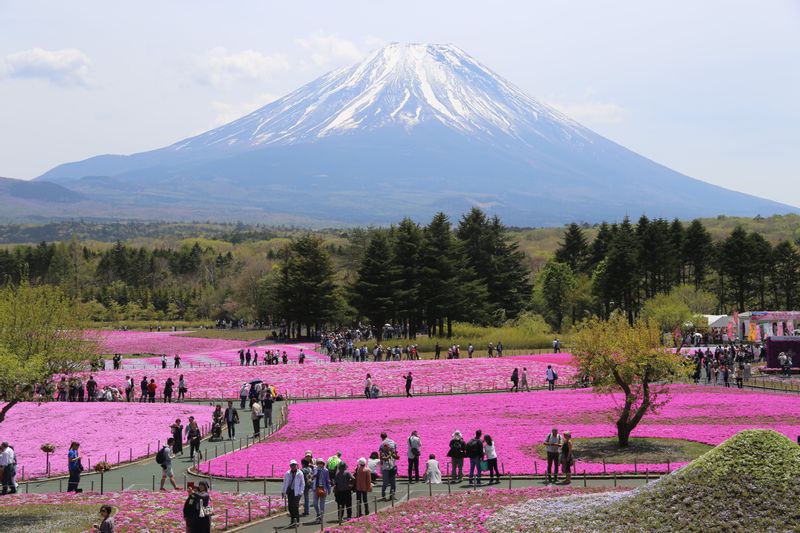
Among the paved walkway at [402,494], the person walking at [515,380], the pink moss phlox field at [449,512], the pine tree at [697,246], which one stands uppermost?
the pine tree at [697,246]

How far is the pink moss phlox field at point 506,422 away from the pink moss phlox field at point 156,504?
4.27 metres

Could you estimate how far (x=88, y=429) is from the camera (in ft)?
130

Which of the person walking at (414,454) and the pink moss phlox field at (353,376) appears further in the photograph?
the pink moss phlox field at (353,376)

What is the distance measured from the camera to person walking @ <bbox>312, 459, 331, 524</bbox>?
24.1 m

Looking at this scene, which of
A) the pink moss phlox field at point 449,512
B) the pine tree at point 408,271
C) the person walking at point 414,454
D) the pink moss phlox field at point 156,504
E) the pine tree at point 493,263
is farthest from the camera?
the pine tree at point 493,263

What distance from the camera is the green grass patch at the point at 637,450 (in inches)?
1199

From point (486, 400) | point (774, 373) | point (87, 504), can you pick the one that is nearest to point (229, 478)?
point (87, 504)

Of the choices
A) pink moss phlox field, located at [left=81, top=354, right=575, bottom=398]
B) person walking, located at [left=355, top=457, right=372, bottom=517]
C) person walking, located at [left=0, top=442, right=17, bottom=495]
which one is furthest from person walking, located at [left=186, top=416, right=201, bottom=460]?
pink moss phlox field, located at [left=81, top=354, right=575, bottom=398]

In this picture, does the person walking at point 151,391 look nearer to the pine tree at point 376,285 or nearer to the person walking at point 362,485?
the person walking at point 362,485

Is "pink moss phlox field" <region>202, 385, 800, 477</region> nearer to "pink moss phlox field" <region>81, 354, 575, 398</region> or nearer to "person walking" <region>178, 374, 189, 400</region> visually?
"pink moss phlox field" <region>81, 354, 575, 398</region>

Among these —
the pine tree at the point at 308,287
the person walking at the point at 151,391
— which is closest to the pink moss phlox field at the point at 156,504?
the person walking at the point at 151,391

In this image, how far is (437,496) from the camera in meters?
25.5

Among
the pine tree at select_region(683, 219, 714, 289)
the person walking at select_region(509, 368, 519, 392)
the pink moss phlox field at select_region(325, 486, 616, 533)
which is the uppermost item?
the pine tree at select_region(683, 219, 714, 289)

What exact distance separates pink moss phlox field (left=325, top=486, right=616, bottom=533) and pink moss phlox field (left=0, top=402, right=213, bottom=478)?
1473 centimetres
